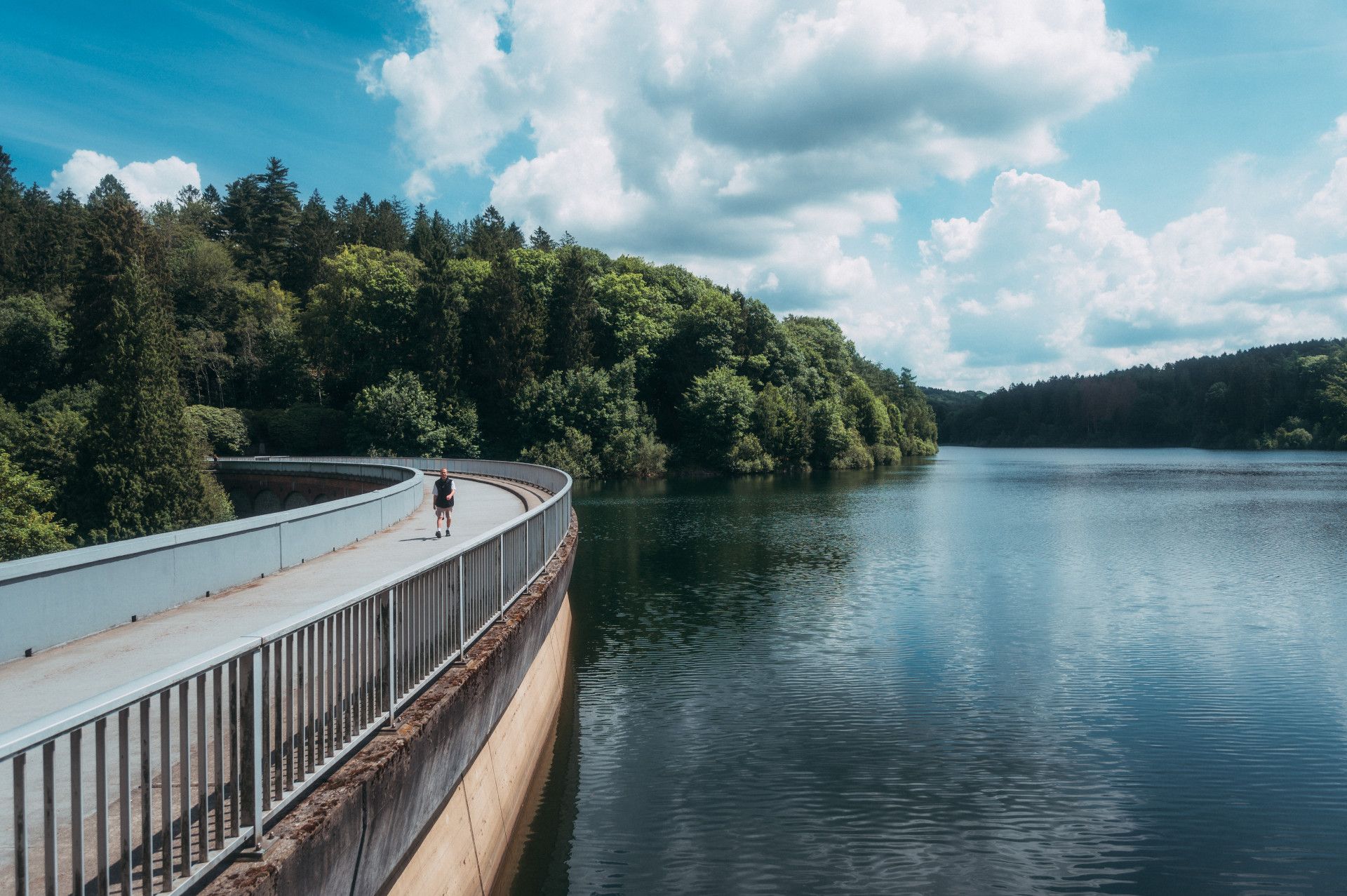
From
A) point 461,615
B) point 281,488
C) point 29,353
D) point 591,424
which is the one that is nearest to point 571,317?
point 591,424

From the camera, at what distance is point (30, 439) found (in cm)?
5125

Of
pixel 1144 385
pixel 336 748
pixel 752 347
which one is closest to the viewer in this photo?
pixel 336 748

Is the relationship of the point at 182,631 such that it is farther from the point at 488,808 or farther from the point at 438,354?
the point at 438,354

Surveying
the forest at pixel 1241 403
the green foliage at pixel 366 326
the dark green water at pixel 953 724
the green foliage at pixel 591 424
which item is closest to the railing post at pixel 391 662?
the dark green water at pixel 953 724

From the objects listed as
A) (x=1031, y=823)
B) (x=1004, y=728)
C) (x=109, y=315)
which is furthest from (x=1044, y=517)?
(x=109, y=315)

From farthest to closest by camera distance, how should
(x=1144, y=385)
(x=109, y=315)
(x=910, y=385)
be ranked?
(x=1144, y=385) → (x=910, y=385) → (x=109, y=315)

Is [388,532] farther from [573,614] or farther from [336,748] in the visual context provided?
[336,748]

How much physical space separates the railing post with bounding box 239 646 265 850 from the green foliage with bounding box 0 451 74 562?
3490 cm

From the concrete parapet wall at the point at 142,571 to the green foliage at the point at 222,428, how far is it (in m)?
61.0

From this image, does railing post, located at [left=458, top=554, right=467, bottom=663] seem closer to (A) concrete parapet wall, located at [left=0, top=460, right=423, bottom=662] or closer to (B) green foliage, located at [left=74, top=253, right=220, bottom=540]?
(A) concrete parapet wall, located at [left=0, top=460, right=423, bottom=662]

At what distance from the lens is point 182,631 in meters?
9.71

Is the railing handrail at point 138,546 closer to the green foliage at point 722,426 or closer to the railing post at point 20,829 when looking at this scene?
the railing post at point 20,829

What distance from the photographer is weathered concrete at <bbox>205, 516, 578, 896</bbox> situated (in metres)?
4.87

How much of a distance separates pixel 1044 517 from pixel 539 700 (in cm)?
3639
